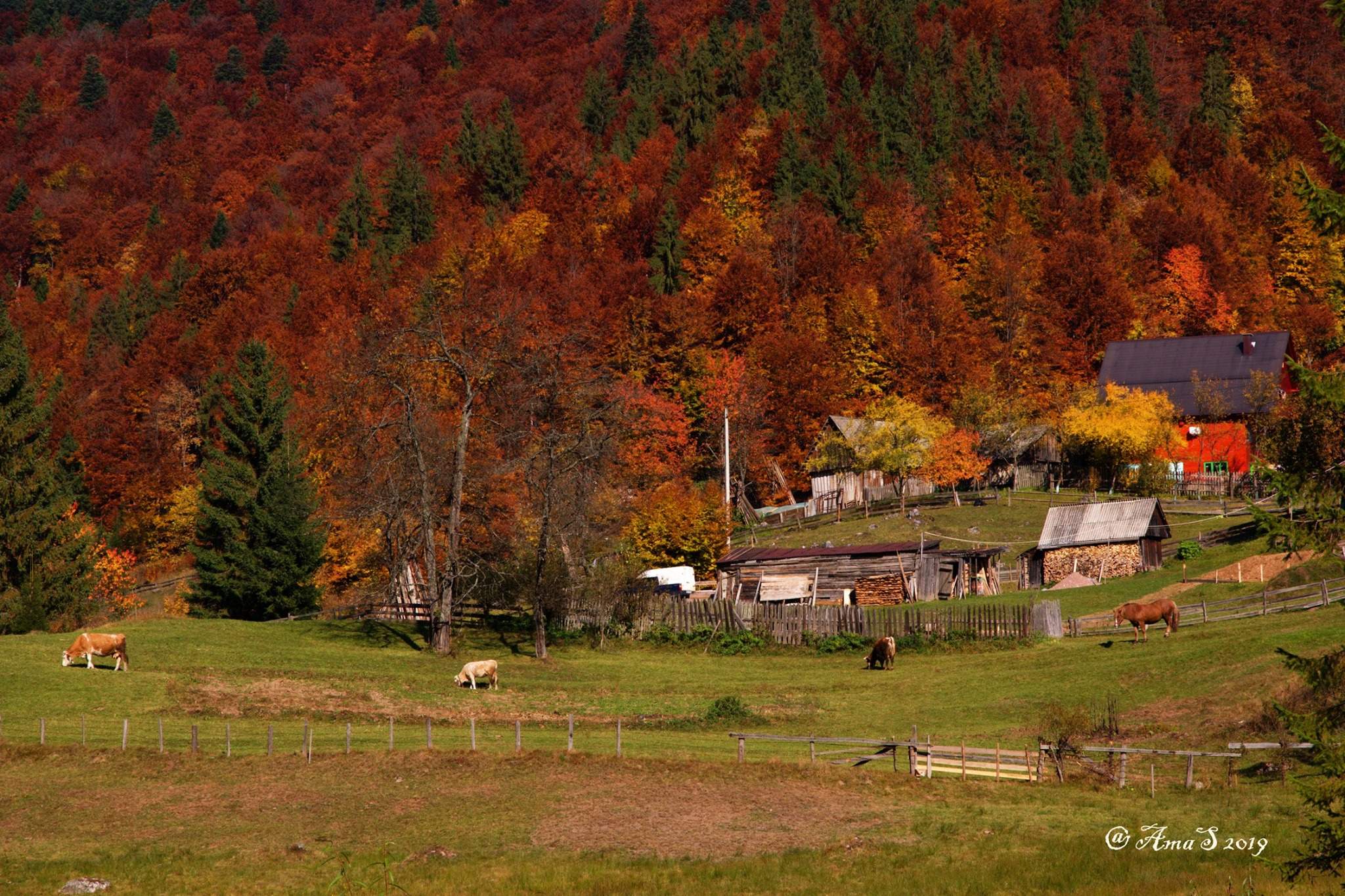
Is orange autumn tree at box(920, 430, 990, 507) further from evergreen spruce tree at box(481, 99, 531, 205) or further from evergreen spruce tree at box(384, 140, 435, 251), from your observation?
evergreen spruce tree at box(481, 99, 531, 205)

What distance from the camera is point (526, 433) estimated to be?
55625 millimetres

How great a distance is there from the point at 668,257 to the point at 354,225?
4550cm

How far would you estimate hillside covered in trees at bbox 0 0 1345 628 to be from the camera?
219 ft

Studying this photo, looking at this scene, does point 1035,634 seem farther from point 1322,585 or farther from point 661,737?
point 661,737

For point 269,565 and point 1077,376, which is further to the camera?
point 1077,376

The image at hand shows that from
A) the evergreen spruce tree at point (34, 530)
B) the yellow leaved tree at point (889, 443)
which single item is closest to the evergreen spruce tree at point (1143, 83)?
the yellow leaved tree at point (889, 443)

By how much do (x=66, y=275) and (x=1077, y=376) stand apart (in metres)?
132

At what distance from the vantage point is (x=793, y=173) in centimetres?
14338

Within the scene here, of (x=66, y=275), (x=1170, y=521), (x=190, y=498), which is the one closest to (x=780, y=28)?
(x=66, y=275)

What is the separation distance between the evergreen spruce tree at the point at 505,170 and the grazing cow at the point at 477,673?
11990 centimetres

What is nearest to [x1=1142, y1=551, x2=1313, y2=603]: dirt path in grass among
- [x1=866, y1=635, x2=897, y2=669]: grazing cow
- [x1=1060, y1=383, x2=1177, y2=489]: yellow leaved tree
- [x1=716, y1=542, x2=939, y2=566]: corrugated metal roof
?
[x1=866, y1=635, x2=897, y2=669]: grazing cow

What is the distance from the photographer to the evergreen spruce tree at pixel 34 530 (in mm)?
60125

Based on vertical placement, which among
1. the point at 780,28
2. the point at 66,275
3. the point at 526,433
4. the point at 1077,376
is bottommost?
the point at 526,433

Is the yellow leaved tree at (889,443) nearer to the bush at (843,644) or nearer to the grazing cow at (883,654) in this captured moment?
the bush at (843,644)
